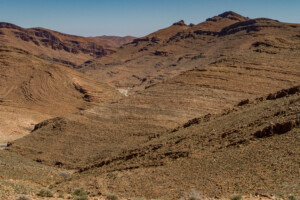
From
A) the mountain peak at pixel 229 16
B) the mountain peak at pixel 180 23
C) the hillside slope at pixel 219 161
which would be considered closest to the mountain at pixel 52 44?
the mountain peak at pixel 180 23

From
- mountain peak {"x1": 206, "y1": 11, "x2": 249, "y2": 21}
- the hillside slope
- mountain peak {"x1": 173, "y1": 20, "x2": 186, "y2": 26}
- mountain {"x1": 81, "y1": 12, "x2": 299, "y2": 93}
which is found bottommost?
the hillside slope

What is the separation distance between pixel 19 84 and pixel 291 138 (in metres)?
35.8

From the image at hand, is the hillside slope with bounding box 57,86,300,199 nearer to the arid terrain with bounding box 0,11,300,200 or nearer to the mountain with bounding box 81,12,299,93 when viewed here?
the arid terrain with bounding box 0,11,300,200

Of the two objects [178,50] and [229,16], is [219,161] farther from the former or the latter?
[229,16]

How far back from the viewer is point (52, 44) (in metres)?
120

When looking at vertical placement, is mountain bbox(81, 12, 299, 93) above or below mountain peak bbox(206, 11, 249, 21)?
below

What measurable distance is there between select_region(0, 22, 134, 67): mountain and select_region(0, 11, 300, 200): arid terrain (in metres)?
58.4

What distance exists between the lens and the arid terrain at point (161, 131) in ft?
38.8

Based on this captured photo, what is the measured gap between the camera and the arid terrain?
38.8ft

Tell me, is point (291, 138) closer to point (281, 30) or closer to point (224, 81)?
point (224, 81)

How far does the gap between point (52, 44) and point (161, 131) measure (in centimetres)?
10429

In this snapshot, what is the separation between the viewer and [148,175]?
536 inches

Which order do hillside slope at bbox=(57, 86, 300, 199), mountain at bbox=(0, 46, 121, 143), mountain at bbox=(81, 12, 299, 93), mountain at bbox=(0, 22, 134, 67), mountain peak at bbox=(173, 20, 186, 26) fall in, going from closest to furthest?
hillside slope at bbox=(57, 86, 300, 199) < mountain at bbox=(0, 46, 121, 143) < mountain at bbox=(81, 12, 299, 93) < mountain at bbox=(0, 22, 134, 67) < mountain peak at bbox=(173, 20, 186, 26)

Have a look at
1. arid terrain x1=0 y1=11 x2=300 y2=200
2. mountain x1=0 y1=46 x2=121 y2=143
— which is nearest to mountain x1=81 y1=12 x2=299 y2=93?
mountain x1=0 y1=46 x2=121 y2=143
